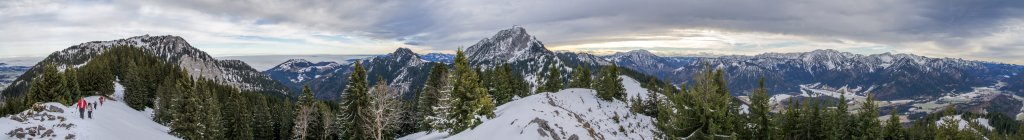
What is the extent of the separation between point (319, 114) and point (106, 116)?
23.4 meters

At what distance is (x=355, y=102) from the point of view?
65.2 metres

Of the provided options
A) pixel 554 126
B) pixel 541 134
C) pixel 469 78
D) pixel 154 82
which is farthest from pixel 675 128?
pixel 154 82

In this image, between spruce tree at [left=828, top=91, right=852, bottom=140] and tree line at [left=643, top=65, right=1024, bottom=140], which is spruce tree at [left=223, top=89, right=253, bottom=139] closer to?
tree line at [left=643, top=65, right=1024, bottom=140]

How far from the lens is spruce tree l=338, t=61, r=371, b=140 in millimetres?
64562

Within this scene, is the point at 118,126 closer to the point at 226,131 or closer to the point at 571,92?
the point at 226,131

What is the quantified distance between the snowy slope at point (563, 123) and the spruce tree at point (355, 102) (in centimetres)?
1257

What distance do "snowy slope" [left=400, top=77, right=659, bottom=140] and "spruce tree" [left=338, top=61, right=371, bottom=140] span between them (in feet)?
41.2

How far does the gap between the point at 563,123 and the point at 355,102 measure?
30.6 meters

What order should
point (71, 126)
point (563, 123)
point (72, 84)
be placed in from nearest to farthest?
point (71, 126) < point (563, 123) < point (72, 84)

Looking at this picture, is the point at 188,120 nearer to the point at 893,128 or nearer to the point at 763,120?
the point at 763,120

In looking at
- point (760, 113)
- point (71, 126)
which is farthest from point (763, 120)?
point (71, 126)

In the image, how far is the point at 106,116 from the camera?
178 feet

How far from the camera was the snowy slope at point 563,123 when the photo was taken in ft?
128

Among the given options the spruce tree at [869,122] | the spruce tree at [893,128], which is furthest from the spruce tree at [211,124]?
the spruce tree at [893,128]
